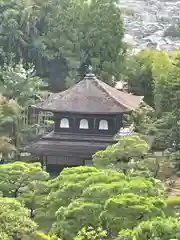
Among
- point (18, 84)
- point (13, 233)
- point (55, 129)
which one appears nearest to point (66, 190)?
point (13, 233)

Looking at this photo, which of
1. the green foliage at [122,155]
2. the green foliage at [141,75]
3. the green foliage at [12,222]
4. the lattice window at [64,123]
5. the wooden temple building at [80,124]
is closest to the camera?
the green foliage at [12,222]

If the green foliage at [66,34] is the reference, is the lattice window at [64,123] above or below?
below

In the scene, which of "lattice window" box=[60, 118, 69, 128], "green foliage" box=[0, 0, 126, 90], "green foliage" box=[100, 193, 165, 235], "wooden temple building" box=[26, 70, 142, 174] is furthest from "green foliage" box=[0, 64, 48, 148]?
"green foliage" box=[100, 193, 165, 235]

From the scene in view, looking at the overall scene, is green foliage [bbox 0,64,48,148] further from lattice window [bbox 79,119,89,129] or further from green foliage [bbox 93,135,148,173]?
green foliage [bbox 93,135,148,173]

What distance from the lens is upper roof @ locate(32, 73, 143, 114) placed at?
27.4 metres

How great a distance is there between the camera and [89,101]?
2786 cm

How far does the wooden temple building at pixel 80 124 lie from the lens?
26875mm

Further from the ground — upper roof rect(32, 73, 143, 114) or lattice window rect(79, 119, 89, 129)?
upper roof rect(32, 73, 143, 114)

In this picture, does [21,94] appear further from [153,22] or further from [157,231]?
[153,22]

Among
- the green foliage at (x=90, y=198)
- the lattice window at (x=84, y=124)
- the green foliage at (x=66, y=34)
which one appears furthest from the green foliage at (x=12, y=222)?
the green foliage at (x=66, y=34)

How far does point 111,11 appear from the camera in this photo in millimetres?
38188

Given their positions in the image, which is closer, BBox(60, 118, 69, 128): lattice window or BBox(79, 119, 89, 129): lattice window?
BBox(79, 119, 89, 129): lattice window

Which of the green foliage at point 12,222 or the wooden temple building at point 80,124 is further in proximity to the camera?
the wooden temple building at point 80,124

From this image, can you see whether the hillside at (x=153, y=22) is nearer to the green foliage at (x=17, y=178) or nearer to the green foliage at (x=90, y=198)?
the green foliage at (x=17, y=178)
